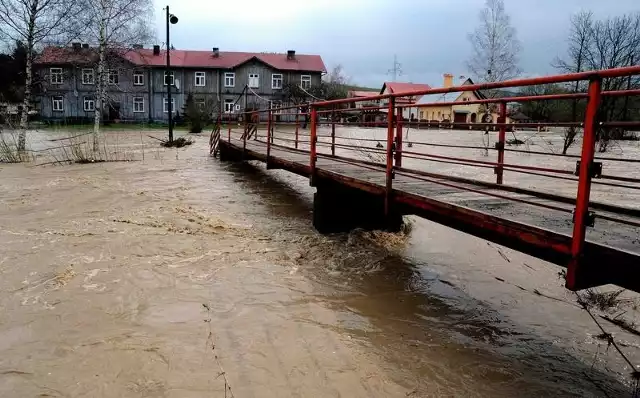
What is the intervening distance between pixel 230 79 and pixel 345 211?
39281 mm

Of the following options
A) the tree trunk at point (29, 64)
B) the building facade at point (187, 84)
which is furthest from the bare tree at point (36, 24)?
the building facade at point (187, 84)

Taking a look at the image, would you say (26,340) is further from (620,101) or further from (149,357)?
(620,101)

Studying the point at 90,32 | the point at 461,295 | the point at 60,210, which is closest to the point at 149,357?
the point at 461,295

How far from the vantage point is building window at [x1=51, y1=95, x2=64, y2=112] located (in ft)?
136

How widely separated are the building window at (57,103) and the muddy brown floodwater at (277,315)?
1537 inches

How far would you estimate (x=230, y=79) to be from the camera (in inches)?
1720

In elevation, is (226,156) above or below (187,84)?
below

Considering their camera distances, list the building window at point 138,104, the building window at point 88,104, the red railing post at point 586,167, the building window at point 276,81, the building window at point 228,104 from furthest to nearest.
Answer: the building window at point 276,81, the building window at point 228,104, the building window at point 138,104, the building window at point 88,104, the red railing post at point 586,167

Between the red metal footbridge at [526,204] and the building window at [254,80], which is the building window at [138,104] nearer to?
the building window at [254,80]

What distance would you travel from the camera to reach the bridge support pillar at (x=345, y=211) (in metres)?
6.71

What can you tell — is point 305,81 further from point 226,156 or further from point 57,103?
point 226,156

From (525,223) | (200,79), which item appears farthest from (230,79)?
(525,223)

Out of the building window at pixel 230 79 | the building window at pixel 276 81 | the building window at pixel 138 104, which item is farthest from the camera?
the building window at pixel 276 81

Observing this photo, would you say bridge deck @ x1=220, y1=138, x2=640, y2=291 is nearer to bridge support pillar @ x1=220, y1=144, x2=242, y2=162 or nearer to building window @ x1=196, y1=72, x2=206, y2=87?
bridge support pillar @ x1=220, y1=144, x2=242, y2=162
